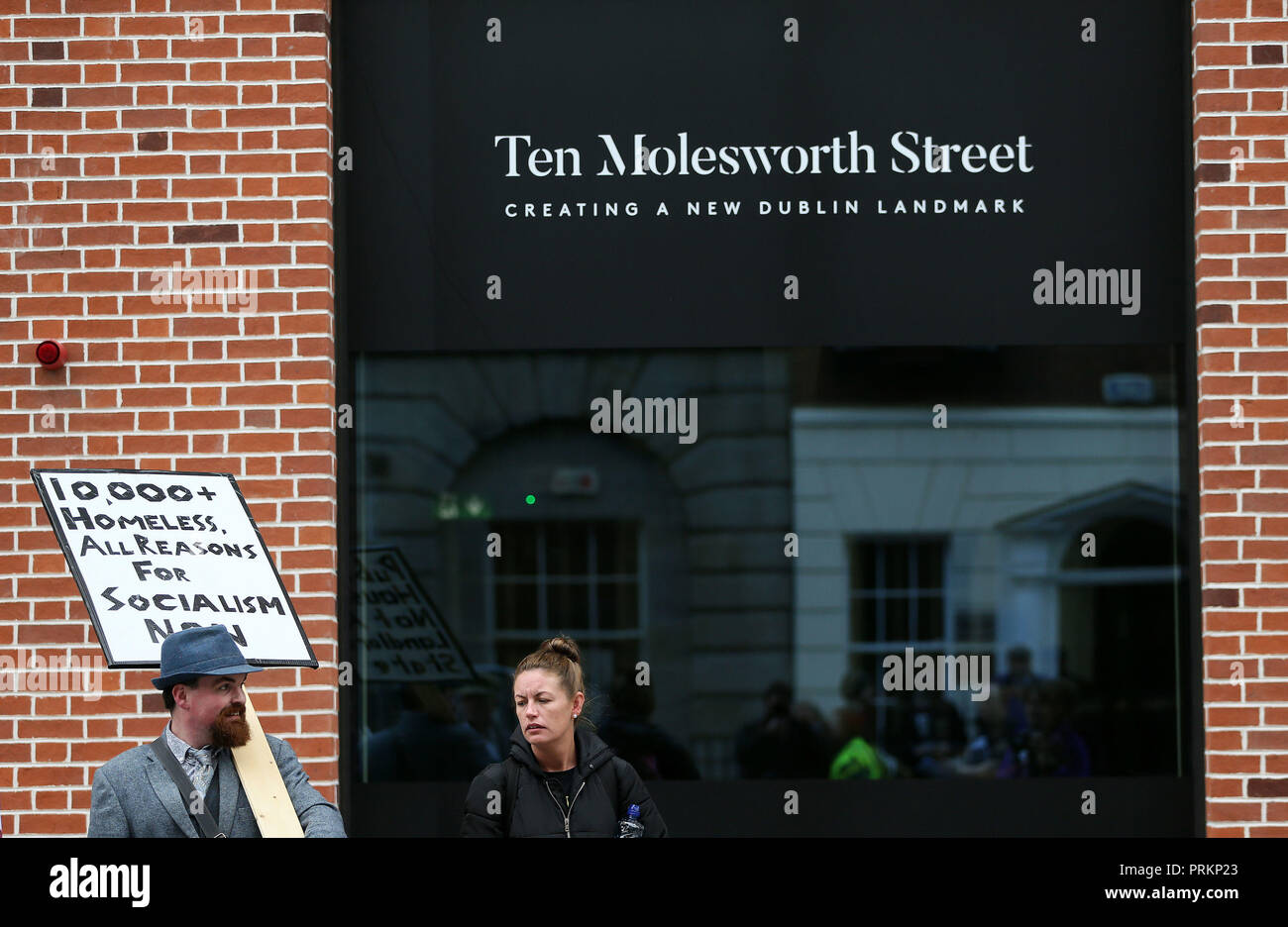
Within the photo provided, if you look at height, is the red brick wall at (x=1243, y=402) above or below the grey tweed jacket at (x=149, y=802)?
above

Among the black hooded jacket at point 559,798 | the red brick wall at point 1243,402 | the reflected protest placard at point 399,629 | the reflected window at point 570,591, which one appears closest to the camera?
the black hooded jacket at point 559,798

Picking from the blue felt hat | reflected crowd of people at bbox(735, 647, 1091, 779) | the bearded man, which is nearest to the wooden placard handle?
the bearded man

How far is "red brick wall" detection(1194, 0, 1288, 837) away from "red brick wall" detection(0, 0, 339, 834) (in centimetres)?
340

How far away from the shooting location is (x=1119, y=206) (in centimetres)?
555

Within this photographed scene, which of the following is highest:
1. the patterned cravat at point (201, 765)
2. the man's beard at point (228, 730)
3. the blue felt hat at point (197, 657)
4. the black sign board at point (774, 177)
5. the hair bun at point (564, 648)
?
the black sign board at point (774, 177)

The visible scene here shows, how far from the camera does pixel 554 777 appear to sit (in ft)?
13.1

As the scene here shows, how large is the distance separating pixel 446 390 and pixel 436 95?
4.03 ft

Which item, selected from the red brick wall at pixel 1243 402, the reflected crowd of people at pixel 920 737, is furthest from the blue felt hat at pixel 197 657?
the red brick wall at pixel 1243 402

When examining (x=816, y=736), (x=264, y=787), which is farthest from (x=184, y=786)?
(x=816, y=736)

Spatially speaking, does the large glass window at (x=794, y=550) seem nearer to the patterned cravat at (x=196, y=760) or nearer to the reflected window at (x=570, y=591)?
the reflected window at (x=570, y=591)

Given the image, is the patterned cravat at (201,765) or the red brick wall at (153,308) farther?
the red brick wall at (153,308)

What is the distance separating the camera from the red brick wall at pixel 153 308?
5.19 metres

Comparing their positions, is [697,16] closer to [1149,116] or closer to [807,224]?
[807,224]

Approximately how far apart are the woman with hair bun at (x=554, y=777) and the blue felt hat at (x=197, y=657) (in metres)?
0.85
